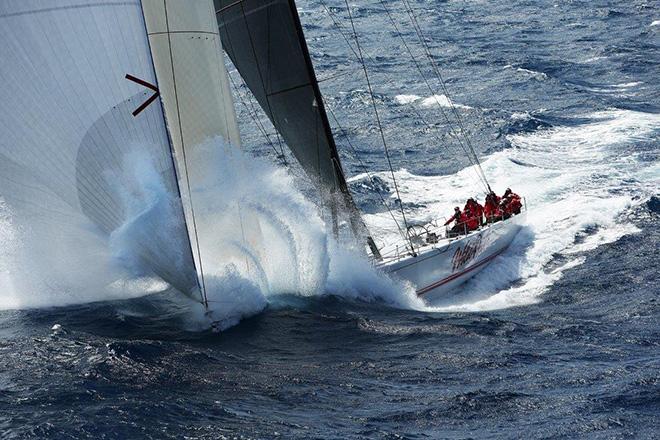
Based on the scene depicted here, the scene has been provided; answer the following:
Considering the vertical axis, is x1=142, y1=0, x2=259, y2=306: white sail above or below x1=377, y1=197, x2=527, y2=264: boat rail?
above

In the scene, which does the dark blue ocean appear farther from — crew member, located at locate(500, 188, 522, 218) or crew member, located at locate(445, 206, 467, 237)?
crew member, located at locate(445, 206, 467, 237)

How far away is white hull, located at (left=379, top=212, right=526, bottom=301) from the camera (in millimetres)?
19609

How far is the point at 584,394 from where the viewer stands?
12977 millimetres

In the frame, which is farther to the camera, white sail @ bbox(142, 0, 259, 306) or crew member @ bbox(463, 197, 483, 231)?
crew member @ bbox(463, 197, 483, 231)

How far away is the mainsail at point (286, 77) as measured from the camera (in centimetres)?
1819

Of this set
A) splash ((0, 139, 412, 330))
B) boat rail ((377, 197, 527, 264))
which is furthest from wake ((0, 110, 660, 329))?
boat rail ((377, 197, 527, 264))

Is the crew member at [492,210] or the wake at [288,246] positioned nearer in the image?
the wake at [288,246]

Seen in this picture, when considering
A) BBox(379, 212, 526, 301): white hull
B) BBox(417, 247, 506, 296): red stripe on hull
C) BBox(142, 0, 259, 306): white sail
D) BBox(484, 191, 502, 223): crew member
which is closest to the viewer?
BBox(142, 0, 259, 306): white sail

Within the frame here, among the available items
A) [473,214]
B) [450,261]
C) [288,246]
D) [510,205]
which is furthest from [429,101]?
[288,246]

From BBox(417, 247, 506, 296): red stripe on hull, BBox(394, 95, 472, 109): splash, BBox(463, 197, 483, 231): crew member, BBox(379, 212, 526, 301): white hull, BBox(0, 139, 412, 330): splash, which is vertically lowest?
BBox(417, 247, 506, 296): red stripe on hull

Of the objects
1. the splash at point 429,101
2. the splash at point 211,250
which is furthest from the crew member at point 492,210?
the splash at point 429,101

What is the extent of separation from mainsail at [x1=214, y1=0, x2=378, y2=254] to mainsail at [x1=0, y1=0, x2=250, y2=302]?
4.32 metres

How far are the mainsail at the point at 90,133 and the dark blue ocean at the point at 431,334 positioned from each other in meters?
1.52

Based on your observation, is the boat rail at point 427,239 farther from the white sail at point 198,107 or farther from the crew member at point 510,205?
the white sail at point 198,107
